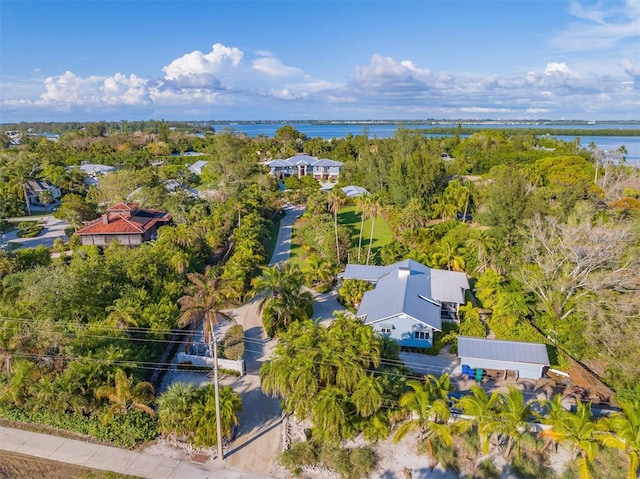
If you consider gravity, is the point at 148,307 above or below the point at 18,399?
above

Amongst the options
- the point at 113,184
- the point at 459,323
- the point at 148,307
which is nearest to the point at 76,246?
the point at 113,184

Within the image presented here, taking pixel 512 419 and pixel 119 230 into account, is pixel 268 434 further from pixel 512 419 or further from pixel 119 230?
pixel 119 230

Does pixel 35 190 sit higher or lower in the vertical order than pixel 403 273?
higher

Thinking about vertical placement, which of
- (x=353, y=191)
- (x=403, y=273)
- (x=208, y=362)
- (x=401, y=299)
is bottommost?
(x=208, y=362)

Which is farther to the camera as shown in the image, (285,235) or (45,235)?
(45,235)

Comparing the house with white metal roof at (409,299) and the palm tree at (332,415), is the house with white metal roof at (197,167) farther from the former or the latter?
the palm tree at (332,415)

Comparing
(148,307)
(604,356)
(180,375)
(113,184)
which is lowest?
(180,375)

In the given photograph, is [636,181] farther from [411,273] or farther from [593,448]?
[593,448]

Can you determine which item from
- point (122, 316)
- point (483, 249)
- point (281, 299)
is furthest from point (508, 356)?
point (122, 316)
